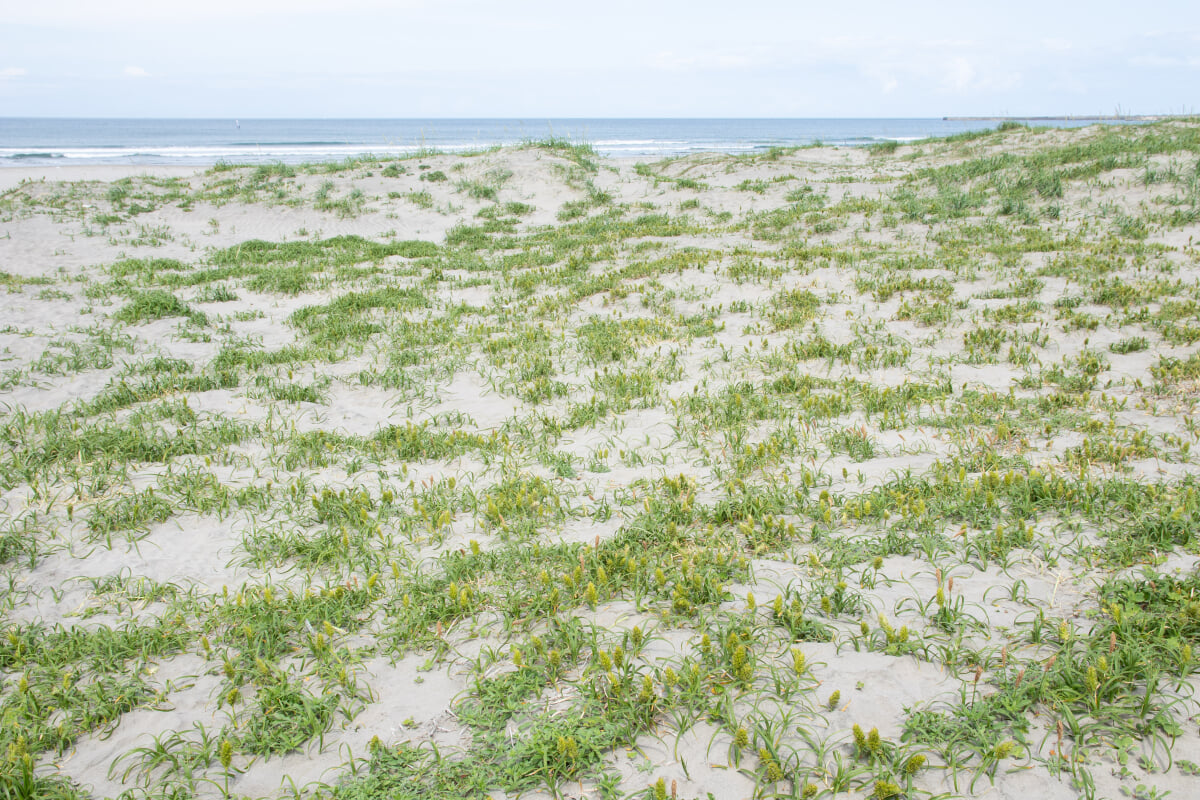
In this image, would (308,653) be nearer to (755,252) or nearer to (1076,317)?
(1076,317)

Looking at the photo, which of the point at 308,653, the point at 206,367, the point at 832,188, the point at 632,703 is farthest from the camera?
the point at 832,188

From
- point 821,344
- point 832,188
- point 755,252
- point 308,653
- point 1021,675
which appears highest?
point 832,188

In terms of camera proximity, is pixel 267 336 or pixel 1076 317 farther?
pixel 267 336

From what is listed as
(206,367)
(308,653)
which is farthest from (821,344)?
(206,367)

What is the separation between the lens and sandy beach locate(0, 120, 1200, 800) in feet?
9.75

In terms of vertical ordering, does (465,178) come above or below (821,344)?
above

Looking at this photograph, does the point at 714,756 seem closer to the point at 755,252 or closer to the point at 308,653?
the point at 308,653

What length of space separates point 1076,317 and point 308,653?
30.4 feet

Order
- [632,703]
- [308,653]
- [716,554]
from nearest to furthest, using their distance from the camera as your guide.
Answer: [632,703], [308,653], [716,554]

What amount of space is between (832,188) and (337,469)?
19158mm

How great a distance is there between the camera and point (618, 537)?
452cm

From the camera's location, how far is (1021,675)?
10.0 feet

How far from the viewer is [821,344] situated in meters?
8.17

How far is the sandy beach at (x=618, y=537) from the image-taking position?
2.97m
